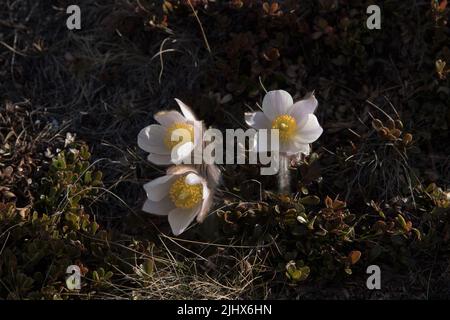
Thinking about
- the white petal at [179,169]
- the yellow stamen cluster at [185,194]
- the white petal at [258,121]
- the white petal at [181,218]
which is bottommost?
the white petal at [181,218]

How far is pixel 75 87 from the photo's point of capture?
356cm

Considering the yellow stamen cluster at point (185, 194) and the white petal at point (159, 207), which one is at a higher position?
the yellow stamen cluster at point (185, 194)

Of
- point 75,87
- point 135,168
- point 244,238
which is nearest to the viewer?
point 244,238

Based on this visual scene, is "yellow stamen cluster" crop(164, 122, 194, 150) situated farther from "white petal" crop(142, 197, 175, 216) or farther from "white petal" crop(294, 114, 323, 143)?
"white petal" crop(294, 114, 323, 143)

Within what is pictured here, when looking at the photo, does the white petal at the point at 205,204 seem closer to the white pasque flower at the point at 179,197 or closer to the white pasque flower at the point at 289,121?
the white pasque flower at the point at 179,197

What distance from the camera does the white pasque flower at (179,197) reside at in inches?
116

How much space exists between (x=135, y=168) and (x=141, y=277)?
1.82 ft

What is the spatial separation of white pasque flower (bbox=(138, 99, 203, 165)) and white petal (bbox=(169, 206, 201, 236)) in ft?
0.68

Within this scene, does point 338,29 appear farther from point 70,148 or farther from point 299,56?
point 70,148

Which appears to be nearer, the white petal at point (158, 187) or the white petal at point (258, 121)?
the white petal at point (158, 187)

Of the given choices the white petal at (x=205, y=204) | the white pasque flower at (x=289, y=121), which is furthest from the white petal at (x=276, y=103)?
the white petal at (x=205, y=204)

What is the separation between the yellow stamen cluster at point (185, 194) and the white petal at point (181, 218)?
0.02 meters
